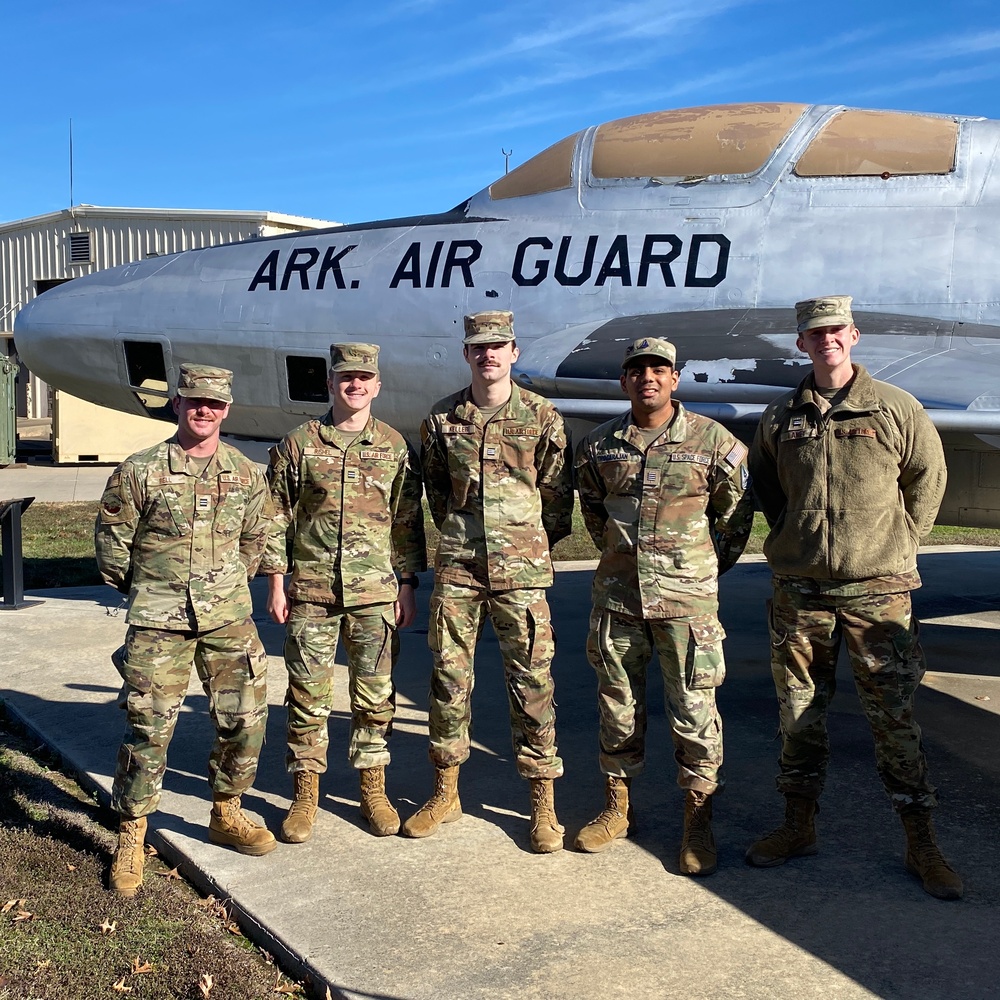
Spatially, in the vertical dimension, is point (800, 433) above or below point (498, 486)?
above

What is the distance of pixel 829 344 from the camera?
397 centimetres

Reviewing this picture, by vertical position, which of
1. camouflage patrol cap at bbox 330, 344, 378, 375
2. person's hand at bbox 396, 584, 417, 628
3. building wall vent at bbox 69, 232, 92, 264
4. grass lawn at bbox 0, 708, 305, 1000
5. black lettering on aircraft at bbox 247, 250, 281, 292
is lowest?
grass lawn at bbox 0, 708, 305, 1000

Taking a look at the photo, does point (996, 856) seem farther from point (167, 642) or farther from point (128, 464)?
point (128, 464)

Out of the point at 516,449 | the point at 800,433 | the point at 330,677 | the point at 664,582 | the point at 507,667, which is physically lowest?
the point at 330,677

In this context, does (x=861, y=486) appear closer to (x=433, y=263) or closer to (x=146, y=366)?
(x=433, y=263)

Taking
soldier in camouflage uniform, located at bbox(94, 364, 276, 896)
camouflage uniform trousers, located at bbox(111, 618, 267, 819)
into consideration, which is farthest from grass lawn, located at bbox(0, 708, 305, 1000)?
camouflage uniform trousers, located at bbox(111, 618, 267, 819)

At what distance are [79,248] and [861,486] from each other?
2943 cm

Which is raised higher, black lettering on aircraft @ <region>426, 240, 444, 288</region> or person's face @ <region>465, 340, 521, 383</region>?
black lettering on aircraft @ <region>426, 240, 444, 288</region>

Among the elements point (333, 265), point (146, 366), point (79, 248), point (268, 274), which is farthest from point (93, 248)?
point (333, 265)

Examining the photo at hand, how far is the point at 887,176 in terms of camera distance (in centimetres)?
601

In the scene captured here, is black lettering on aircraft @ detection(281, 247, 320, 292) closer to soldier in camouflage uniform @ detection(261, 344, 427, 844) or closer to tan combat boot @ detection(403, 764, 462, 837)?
soldier in camouflage uniform @ detection(261, 344, 427, 844)

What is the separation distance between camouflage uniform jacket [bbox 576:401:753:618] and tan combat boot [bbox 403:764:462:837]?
1005 mm

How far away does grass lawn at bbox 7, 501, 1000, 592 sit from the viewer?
1089 cm

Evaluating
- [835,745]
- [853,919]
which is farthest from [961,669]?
[853,919]
